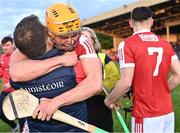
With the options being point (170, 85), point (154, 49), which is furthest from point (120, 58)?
point (170, 85)

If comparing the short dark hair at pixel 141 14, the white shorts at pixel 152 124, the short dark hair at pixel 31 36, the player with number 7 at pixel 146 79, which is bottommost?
the white shorts at pixel 152 124

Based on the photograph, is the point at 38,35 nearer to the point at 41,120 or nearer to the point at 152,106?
the point at 41,120

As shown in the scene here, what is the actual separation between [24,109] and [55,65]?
1.03 ft

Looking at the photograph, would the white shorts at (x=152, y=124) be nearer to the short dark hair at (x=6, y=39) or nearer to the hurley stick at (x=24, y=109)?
the hurley stick at (x=24, y=109)

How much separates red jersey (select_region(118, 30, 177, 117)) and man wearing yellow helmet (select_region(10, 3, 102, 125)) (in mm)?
1509

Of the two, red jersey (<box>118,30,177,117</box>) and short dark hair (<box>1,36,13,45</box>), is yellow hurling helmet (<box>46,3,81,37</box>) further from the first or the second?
short dark hair (<box>1,36,13,45</box>)

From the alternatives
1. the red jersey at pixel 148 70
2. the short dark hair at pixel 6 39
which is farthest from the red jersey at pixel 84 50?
the short dark hair at pixel 6 39

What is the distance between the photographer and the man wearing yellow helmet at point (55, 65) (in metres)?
3.11

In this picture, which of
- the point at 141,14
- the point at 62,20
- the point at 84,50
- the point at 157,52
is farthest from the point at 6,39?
the point at 62,20

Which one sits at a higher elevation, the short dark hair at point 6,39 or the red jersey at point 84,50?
the red jersey at point 84,50

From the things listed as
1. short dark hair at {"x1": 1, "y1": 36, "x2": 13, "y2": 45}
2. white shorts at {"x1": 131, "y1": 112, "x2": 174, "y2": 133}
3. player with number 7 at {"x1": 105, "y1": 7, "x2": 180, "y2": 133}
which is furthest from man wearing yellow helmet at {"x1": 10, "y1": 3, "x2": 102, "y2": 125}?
short dark hair at {"x1": 1, "y1": 36, "x2": 13, "y2": 45}

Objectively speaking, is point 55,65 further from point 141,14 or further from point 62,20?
point 141,14

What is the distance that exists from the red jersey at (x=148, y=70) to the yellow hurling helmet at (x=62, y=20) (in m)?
1.61

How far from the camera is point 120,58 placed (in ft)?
15.6
